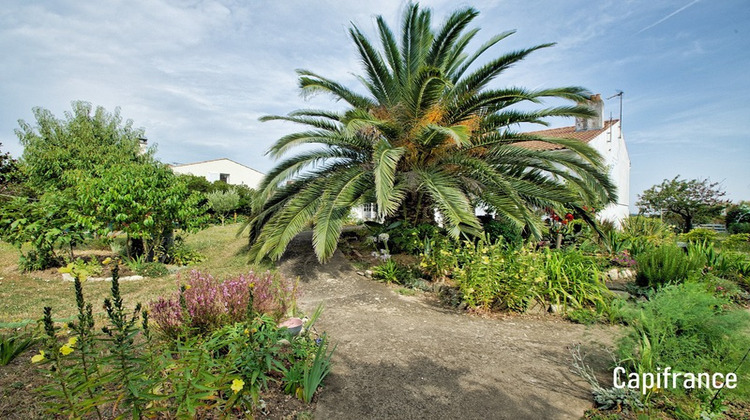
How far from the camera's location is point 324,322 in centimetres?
469

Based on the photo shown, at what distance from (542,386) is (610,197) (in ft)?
17.8

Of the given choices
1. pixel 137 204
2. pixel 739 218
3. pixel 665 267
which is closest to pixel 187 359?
pixel 137 204

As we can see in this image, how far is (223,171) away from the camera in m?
31.5

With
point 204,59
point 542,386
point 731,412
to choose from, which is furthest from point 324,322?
point 204,59

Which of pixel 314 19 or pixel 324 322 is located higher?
pixel 314 19

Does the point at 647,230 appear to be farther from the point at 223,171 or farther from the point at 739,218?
the point at 223,171

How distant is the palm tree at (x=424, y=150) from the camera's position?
6.61 m

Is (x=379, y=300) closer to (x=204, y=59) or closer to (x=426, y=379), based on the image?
(x=426, y=379)

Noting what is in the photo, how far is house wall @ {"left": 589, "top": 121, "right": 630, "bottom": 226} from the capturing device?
17078 millimetres

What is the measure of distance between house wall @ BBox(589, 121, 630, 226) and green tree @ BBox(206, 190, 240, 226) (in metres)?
18.3

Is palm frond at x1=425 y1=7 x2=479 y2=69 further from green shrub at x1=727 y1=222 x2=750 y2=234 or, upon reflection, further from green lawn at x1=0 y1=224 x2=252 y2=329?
green shrub at x1=727 y1=222 x2=750 y2=234

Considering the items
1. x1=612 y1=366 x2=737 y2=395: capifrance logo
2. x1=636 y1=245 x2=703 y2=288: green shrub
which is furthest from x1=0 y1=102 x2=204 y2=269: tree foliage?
x1=636 y1=245 x2=703 y2=288: green shrub

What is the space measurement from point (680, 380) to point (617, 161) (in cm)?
1954

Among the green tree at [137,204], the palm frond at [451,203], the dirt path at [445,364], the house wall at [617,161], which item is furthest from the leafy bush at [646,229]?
the green tree at [137,204]
